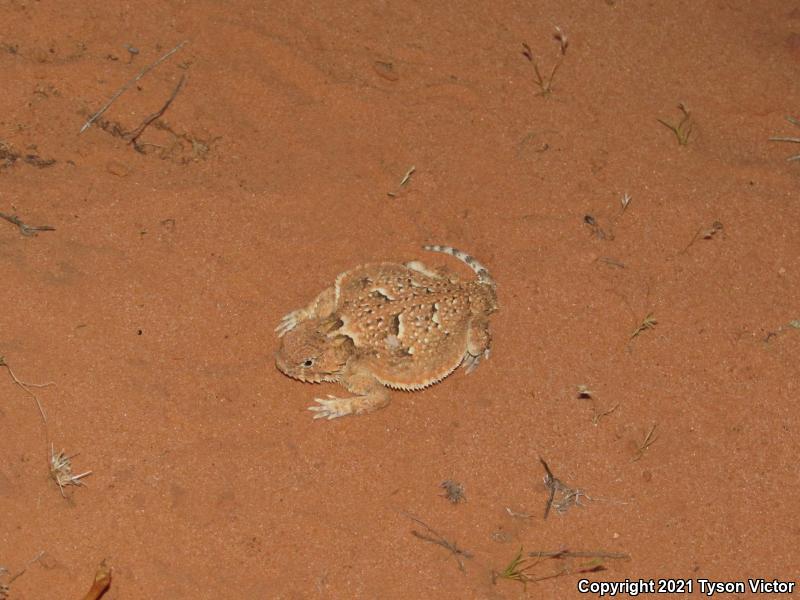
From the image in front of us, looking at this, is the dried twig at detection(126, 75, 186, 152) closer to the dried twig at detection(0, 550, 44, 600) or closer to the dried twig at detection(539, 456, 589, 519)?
the dried twig at detection(0, 550, 44, 600)

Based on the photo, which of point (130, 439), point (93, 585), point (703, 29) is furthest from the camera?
point (703, 29)

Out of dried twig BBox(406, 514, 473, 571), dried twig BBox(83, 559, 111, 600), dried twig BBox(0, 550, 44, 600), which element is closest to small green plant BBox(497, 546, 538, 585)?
dried twig BBox(406, 514, 473, 571)

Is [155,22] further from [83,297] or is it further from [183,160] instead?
[83,297]

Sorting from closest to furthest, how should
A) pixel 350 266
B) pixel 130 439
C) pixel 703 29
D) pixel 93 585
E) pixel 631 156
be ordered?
pixel 93 585
pixel 130 439
pixel 350 266
pixel 631 156
pixel 703 29

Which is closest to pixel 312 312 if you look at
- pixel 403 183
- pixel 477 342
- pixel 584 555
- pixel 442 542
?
pixel 477 342

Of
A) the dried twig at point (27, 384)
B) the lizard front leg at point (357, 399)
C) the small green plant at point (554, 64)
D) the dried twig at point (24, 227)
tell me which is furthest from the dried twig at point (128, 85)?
the small green plant at point (554, 64)

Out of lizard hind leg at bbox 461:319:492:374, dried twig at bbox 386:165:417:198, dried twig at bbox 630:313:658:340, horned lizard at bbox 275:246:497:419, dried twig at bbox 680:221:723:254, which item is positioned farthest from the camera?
dried twig at bbox 680:221:723:254

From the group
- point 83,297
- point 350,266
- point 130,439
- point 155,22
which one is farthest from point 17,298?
point 155,22
